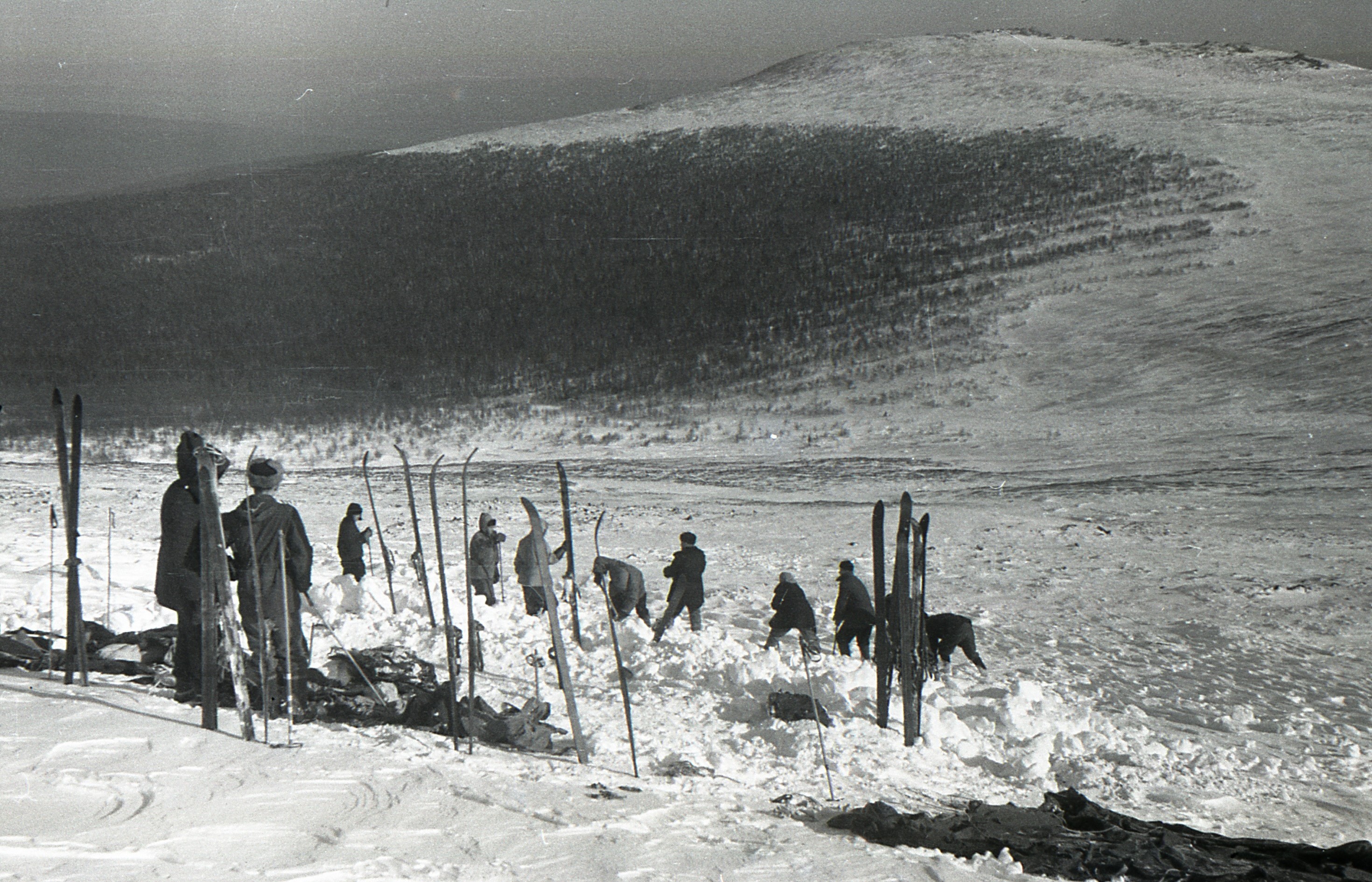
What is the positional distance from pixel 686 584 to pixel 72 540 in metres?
4.80

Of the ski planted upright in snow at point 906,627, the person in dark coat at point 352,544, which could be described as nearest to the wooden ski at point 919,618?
the ski planted upright in snow at point 906,627

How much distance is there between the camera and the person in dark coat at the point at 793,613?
848cm

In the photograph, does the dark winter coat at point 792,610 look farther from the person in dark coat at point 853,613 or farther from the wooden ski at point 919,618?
the wooden ski at point 919,618

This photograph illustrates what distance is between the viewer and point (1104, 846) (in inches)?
175

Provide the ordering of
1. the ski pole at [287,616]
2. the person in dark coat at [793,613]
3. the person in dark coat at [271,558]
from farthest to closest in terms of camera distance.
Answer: the person in dark coat at [793,613], the person in dark coat at [271,558], the ski pole at [287,616]

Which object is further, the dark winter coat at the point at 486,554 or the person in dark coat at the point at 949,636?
the dark winter coat at the point at 486,554

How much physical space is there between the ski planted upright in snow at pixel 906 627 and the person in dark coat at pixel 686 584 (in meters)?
2.60

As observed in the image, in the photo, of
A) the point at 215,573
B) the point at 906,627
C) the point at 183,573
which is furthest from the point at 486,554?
the point at 215,573

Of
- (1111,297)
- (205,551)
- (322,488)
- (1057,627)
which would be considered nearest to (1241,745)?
(1057,627)

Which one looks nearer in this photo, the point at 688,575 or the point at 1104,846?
the point at 1104,846

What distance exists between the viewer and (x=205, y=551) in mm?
4887

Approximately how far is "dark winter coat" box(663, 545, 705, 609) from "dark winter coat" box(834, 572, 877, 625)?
1184 mm

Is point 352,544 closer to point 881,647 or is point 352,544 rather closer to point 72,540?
point 72,540

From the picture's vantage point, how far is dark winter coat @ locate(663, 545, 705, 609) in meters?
8.99
